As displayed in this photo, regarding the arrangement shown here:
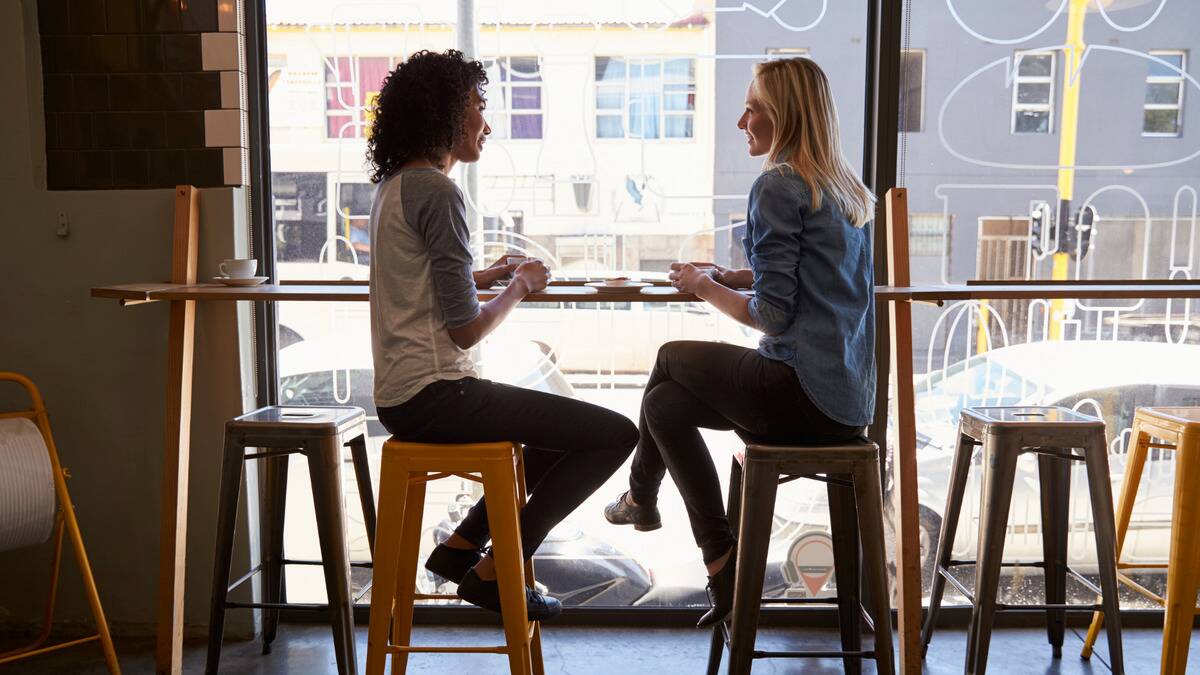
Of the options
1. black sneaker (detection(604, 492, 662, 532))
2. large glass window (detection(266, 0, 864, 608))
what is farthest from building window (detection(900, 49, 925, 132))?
black sneaker (detection(604, 492, 662, 532))

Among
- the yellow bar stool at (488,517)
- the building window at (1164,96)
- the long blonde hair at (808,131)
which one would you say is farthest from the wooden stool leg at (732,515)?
the building window at (1164,96)

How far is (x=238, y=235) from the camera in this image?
276cm

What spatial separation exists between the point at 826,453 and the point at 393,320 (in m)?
0.98

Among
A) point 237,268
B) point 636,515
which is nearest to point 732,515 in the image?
point 636,515

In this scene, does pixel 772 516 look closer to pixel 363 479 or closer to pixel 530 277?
pixel 530 277

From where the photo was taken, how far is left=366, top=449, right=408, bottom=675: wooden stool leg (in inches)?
82.4

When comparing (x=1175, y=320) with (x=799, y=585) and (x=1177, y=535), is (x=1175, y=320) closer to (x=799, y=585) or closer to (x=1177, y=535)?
(x=1177, y=535)

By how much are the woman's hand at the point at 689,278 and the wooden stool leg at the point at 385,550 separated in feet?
2.47

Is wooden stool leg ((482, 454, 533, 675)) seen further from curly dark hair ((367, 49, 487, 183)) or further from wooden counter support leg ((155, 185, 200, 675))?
wooden counter support leg ((155, 185, 200, 675))

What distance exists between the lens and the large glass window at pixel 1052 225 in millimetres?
2756

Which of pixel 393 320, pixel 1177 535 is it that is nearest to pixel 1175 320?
pixel 1177 535

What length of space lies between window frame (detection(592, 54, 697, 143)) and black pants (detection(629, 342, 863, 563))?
0.77 meters

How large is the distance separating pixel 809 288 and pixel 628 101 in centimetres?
98

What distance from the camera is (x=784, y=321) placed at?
2100mm
